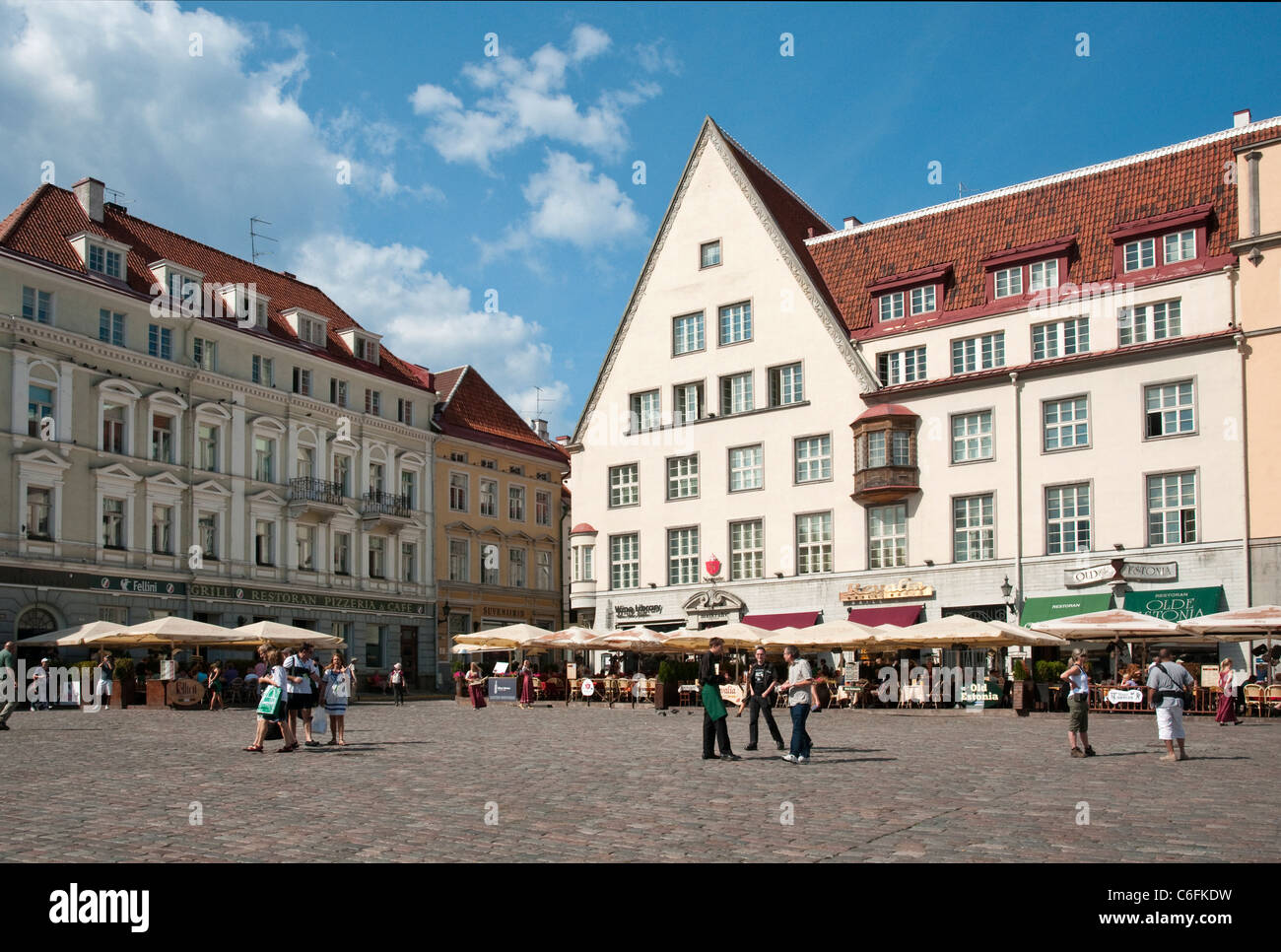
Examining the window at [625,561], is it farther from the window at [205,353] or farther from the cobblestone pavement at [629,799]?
the cobblestone pavement at [629,799]

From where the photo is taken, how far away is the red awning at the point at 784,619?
150 feet

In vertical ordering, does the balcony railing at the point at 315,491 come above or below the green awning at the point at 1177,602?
above

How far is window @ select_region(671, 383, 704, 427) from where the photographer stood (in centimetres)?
5012

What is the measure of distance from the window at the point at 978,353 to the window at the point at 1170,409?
17.4 feet

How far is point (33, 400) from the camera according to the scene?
41125mm

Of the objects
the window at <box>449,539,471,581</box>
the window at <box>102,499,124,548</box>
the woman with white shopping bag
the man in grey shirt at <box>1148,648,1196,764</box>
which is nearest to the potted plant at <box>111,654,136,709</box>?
the window at <box>102,499,124,548</box>

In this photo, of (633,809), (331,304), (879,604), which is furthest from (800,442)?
(633,809)

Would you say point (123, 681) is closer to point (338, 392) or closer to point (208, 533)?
point (208, 533)

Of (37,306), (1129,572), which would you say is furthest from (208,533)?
(1129,572)

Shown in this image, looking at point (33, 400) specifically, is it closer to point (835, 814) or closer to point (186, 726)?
point (186, 726)

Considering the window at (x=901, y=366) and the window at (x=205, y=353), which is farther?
the window at (x=205, y=353)

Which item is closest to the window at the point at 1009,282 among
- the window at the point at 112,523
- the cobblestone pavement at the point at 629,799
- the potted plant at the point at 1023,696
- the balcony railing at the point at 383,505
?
the potted plant at the point at 1023,696

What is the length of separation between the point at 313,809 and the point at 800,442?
36.7 meters
